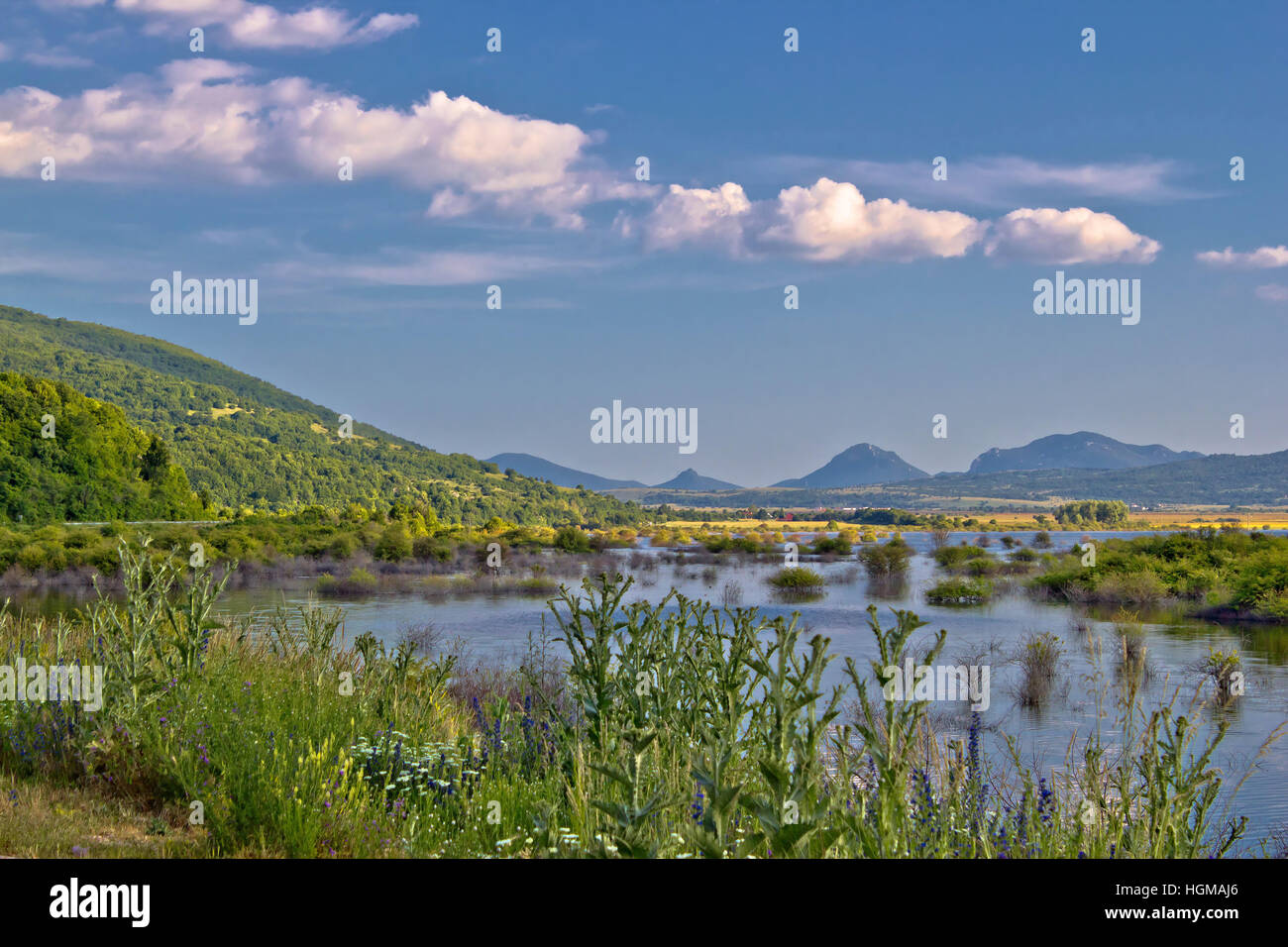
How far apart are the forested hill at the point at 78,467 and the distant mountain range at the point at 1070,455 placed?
75.1 metres

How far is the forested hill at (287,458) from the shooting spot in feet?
186

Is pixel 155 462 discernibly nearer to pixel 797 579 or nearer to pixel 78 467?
pixel 78 467

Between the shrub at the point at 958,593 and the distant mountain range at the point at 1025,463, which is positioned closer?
the shrub at the point at 958,593

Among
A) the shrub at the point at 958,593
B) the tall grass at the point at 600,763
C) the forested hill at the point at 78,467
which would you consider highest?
the forested hill at the point at 78,467

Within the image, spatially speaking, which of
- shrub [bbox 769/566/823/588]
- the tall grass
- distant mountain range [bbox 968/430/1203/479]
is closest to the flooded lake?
shrub [bbox 769/566/823/588]

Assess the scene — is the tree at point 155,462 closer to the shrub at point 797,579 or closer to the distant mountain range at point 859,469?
the shrub at point 797,579

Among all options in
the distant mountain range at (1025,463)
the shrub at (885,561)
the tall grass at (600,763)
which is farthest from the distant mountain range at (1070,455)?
the tall grass at (600,763)

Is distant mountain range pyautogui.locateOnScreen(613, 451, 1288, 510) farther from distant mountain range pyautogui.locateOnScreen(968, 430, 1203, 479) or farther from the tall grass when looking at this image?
the tall grass

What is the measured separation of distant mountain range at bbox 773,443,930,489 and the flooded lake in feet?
363

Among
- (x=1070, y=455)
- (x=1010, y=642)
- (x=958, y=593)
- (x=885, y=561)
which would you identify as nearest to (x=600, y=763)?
(x=1010, y=642)

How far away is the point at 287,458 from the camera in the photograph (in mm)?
73250
